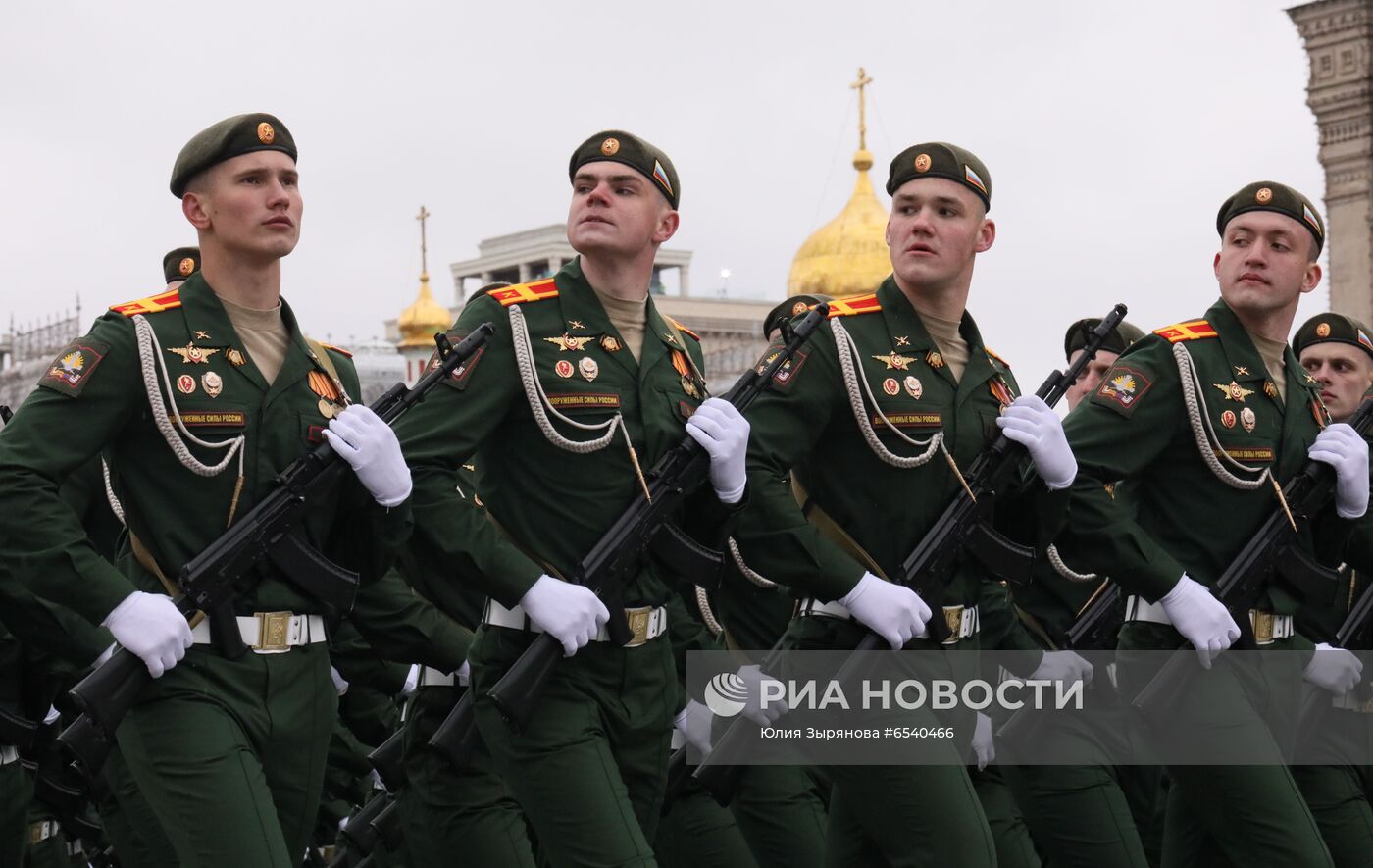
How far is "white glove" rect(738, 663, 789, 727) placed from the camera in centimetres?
660

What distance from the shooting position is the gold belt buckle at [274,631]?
201 inches

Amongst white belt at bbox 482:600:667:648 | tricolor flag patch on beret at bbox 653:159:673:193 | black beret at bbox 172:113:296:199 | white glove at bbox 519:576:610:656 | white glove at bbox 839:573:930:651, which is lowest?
white glove at bbox 839:573:930:651

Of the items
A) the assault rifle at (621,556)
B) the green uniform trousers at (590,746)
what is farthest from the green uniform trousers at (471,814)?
the green uniform trousers at (590,746)

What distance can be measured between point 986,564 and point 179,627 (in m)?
2.49

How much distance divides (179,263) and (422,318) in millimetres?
47795

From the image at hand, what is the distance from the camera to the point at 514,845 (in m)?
6.29

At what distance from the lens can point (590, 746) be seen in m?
5.45

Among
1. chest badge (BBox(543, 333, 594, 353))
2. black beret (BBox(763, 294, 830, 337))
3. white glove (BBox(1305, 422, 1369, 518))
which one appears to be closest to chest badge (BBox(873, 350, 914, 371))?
chest badge (BBox(543, 333, 594, 353))

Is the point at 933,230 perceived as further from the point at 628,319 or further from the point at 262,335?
the point at 262,335

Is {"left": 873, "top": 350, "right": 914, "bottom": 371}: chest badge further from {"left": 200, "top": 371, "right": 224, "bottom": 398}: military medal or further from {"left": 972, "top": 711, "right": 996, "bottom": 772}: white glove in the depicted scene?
{"left": 200, "top": 371, "right": 224, "bottom": 398}: military medal

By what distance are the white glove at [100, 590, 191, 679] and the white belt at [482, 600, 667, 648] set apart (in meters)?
1.00

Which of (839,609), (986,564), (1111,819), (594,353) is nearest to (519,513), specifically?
(594,353)

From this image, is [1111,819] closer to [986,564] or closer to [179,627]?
[986,564]

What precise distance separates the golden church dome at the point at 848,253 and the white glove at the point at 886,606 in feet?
110
